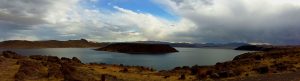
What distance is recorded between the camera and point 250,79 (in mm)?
37906

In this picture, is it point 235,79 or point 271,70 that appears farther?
point 271,70

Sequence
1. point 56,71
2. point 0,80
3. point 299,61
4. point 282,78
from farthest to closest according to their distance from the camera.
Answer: point 299,61 → point 56,71 → point 0,80 → point 282,78

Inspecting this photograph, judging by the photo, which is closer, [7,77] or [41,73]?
[7,77]

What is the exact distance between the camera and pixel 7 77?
42000 millimetres

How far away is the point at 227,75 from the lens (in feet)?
142

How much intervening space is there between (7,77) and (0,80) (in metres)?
2.73

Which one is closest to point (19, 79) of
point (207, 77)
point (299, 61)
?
point (207, 77)

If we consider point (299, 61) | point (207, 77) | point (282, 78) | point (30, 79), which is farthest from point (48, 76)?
point (299, 61)

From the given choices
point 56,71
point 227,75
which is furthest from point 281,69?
point 56,71

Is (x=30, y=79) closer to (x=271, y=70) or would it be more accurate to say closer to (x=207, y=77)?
(x=207, y=77)

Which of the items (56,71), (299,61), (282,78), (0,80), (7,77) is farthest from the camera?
(299,61)

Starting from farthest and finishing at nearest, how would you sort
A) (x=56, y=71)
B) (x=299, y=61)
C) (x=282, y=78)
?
1. (x=299, y=61)
2. (x=56, y=71)
3. (x=282, y=78)

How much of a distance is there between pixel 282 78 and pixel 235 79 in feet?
15.1

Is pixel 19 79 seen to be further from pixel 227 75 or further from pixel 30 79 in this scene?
pixel 227 75
